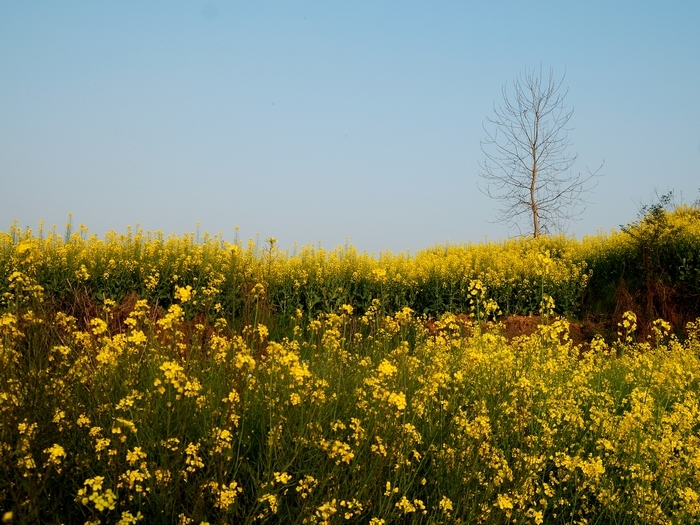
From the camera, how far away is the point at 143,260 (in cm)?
955

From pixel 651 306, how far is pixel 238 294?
757 cm

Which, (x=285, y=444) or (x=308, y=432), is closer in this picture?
(x=285, y=444)

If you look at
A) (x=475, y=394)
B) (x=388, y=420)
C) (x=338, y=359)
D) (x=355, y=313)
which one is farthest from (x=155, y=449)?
(x=355, y=313)

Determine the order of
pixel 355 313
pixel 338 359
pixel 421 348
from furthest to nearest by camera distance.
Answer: pixel 355 313, pixel 421 348, pixel 338 359

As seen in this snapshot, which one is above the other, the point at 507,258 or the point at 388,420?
the point at 507,258

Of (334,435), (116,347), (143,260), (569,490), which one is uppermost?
(143,260)

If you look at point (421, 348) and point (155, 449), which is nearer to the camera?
point (155, 449)

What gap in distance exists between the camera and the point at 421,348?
19.6 feet

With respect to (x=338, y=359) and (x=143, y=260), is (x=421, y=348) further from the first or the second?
(x=143, y=260)

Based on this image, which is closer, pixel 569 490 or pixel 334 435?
pixel 334 435

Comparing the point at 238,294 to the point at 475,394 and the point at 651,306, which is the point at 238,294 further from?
the point at 651,306

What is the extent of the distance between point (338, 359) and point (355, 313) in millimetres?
5535

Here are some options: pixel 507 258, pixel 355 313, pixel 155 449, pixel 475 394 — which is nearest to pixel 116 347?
pixel 155 449

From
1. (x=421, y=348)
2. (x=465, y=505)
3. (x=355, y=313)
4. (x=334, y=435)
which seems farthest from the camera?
(x=355, y=313)
